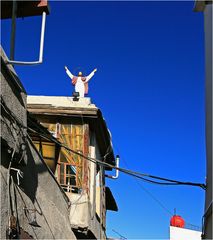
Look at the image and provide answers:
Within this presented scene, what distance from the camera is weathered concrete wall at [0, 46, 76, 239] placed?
620cm

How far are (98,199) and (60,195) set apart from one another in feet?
19.8

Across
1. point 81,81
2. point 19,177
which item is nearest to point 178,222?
point 81,81

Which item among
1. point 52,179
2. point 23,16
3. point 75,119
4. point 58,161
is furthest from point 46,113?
point 23,16

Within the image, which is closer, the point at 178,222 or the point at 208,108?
the point at 208,108

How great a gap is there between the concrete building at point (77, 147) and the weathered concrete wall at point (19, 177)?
9.85 feet

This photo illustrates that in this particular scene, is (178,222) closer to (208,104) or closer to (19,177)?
(208,104)

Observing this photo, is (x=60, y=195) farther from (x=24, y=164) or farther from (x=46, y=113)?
(x=46, y=113)

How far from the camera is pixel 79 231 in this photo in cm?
1190

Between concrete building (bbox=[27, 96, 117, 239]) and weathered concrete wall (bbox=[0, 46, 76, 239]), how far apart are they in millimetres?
3003

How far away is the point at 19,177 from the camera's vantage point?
6883 mm

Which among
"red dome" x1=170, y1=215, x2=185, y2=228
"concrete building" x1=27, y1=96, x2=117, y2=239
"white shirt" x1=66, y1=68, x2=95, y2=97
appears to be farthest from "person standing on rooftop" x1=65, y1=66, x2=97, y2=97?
"red dome" x1=170, y1=215, x2=185, y2=228

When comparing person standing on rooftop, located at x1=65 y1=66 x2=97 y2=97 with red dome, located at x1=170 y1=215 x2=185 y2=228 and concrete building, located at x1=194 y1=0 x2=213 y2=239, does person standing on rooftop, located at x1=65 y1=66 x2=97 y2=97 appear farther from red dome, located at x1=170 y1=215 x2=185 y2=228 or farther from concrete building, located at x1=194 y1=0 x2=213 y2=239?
red dome, located at x1=170 y1=215 x2=185 y2=228

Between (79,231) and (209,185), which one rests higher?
(209,185)

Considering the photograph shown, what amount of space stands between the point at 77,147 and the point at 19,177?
271 inches
